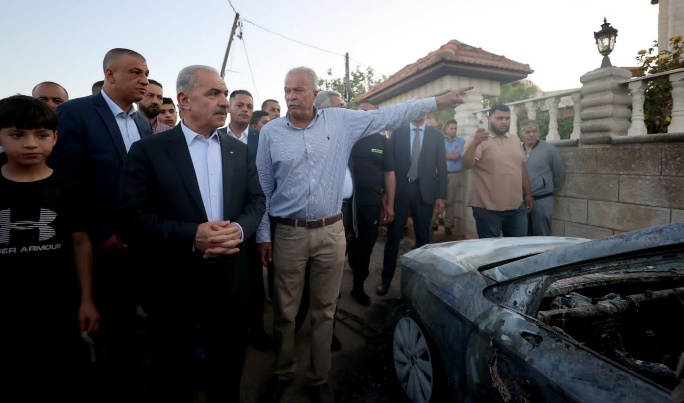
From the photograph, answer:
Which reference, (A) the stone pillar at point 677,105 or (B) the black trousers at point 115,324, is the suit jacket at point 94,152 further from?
(A) the stone pillar at point 677,105

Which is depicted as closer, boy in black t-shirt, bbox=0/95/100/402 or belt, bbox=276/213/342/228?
boy in black t-shirt, bbox=0/95/100/402

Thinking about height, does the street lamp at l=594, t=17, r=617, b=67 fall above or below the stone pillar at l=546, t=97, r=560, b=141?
above

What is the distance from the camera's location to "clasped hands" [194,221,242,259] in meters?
1.77

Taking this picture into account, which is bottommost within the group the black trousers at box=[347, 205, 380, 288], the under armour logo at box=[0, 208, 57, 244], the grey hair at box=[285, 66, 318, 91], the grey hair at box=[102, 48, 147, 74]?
the black trousers at box=[347, 205, 380, 288]

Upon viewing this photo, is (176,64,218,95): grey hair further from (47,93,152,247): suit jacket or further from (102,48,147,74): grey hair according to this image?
(102,48,147,74): grey hair

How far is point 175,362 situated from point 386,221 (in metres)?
2.82

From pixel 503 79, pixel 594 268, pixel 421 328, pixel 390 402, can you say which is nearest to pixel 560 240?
pixel 421 328

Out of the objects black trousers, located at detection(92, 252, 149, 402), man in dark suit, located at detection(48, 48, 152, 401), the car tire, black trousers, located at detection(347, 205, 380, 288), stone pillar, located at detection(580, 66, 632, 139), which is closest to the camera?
the car tire

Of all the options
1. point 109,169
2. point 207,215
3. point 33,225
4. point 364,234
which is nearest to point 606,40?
point 364,234

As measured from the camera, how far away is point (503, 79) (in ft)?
24.7

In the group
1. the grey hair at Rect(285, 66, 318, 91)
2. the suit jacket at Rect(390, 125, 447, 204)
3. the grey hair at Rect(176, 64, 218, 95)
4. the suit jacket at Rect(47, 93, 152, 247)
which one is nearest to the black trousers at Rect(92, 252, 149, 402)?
the suit jacket at Rect(47, 93, 152, 247)

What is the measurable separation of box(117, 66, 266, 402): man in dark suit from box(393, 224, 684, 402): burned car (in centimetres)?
110

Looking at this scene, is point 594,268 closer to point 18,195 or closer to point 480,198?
point 18,195

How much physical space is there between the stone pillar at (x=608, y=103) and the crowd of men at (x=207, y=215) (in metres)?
1.70
